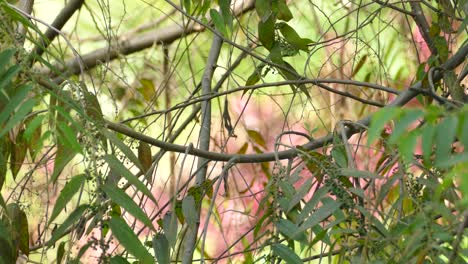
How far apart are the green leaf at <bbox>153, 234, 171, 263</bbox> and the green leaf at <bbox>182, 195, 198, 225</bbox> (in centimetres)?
5

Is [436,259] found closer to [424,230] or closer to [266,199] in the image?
[424,230]

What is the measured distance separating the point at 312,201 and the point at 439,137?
1.34ft

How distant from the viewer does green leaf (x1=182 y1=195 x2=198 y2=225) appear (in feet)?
5.04

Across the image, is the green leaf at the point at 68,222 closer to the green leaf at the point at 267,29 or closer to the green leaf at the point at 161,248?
the green leaf at the point at 161,248

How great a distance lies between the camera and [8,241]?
55.1 inches

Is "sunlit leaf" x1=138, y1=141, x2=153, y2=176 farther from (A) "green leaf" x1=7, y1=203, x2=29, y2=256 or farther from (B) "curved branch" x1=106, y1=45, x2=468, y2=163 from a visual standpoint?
(A) "green leaf" x1=7, y1=203, x2=29, y2=256

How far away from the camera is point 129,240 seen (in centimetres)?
123

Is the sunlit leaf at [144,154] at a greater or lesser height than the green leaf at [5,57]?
greater

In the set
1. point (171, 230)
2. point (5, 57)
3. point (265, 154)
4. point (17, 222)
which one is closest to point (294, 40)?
point (265, 154)

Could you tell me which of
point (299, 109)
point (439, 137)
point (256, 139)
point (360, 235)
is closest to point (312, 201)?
point (360, 235)

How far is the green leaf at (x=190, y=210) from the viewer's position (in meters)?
1.54

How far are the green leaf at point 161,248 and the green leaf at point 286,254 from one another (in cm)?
21

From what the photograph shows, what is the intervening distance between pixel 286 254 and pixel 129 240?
23 cm

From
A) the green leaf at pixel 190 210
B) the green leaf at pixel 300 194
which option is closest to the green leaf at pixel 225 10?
the green leaf at pixel 190 210
